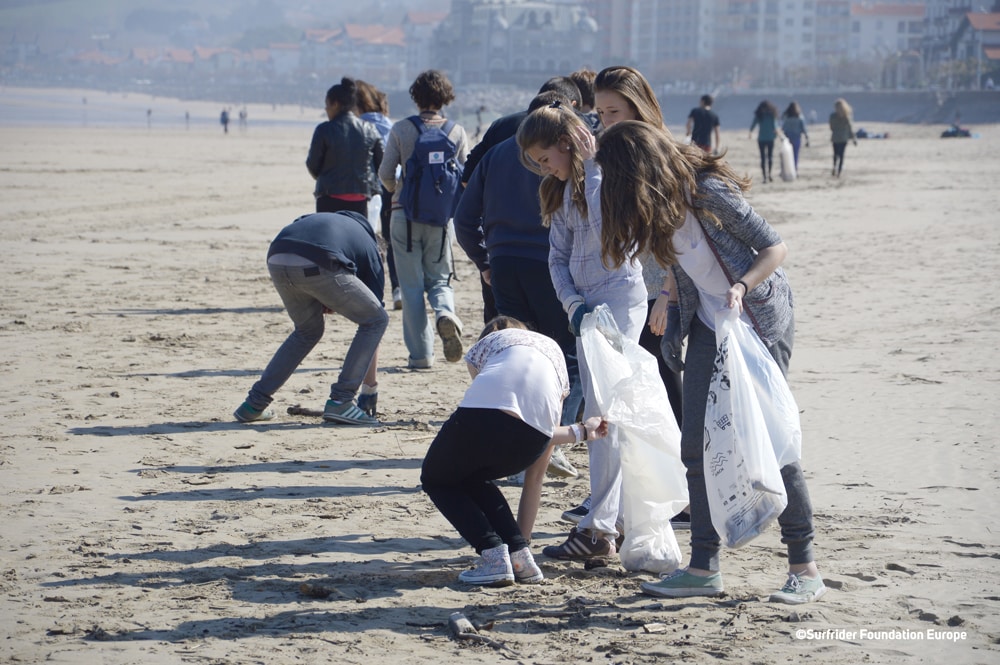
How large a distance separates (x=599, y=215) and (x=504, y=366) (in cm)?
76

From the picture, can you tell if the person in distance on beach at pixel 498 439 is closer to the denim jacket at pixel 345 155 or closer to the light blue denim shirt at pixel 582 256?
the light blue denim shirt at pixel 582 256

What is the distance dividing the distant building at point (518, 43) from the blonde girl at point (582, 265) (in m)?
167

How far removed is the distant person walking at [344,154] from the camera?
862cm

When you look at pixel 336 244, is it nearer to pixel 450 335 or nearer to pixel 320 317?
pixel 320 317

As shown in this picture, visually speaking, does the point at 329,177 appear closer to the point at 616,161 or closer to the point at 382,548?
the point at 382,548

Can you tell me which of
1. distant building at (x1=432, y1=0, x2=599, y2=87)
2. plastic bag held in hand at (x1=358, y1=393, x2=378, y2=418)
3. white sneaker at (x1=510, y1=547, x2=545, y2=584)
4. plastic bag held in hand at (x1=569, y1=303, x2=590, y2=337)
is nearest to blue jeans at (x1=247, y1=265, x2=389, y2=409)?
plastic bag held in hand at (x1=358, y1=393, x2=378, y2=418)

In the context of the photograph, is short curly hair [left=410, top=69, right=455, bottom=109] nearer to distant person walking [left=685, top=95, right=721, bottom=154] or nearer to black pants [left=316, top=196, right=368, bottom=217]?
black pants [left=316, top=196, right=368, bottom=217]

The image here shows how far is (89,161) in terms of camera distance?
1186 inches

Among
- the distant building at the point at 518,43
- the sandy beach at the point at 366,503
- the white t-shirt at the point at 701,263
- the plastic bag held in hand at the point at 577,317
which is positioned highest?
the distant building at the point at 518,43

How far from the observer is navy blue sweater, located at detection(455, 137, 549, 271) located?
5.30 metres

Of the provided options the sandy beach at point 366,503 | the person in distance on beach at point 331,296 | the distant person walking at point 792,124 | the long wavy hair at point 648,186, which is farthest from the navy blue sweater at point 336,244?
the distant person walking at point 792,124

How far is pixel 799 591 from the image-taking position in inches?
166

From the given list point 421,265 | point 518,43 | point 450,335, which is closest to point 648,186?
point 450,335

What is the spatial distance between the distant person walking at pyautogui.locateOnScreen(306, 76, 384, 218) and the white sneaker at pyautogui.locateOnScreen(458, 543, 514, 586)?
4.89 meters
